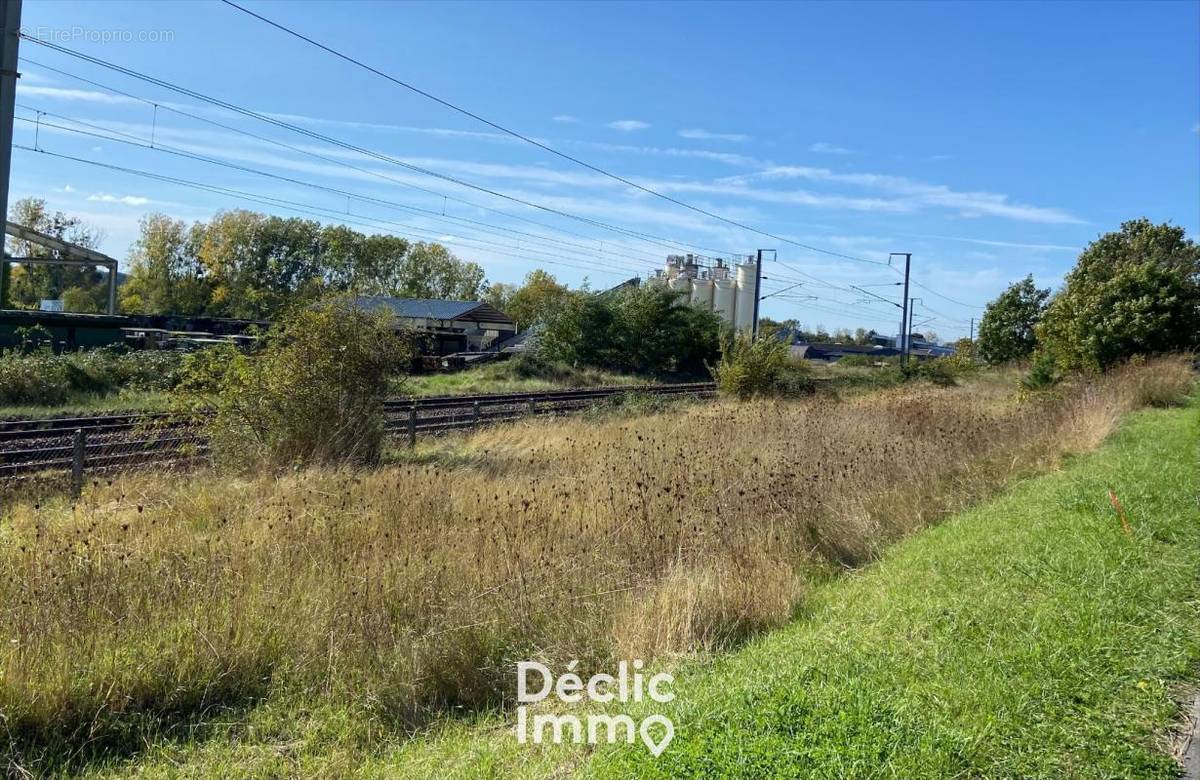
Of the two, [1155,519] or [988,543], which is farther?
[1155,519]

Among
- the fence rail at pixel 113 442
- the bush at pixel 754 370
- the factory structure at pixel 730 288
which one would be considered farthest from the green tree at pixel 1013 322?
the fence rail at pixel 113 442

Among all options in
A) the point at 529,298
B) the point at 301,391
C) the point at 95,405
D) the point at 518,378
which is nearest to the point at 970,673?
the point at 301,391

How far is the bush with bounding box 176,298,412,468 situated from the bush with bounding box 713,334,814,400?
62.3ft

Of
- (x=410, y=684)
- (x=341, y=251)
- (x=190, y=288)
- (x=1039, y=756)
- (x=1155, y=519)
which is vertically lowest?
(x=410, y=684)

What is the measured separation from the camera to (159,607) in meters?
5.74

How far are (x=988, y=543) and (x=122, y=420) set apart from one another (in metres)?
17.3

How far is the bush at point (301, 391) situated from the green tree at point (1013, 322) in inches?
2236

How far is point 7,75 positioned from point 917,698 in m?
7.73

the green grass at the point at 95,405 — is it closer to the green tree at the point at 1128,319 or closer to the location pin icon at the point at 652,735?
the location pin icon at the point at 652,735

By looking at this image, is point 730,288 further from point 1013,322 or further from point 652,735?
point 652,735

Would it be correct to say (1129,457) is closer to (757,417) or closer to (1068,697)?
(757,417)

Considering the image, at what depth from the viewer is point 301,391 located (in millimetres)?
12602

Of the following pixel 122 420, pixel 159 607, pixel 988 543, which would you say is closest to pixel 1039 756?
pixel 988 543

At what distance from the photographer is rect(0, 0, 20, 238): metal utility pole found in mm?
6293
